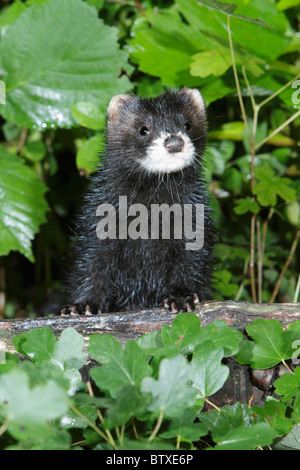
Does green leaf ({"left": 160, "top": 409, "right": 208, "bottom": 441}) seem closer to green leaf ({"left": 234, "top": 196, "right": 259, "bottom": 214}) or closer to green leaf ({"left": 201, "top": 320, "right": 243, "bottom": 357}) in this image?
green leaf ({"left": 201, "top": 320, "right": 243, "bottom": 357})

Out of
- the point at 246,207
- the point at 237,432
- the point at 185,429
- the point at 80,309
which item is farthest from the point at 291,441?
the point at 246,207

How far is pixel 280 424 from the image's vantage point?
189 cm

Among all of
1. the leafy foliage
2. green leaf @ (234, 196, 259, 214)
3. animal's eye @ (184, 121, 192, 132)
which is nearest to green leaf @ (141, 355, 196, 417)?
the leafy foliage

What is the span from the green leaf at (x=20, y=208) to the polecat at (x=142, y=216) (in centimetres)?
39

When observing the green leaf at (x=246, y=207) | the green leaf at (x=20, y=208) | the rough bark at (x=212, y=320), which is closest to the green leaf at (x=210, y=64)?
the green leaf at (x=246, y=207)

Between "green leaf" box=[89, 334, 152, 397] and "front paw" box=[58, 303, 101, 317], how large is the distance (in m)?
1.30

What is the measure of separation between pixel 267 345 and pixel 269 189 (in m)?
1.65

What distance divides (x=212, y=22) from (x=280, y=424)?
2.57 m

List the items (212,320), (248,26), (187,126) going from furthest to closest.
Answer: (248,26)
(187,126)
(212,320)

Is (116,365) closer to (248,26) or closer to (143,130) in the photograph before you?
(143,130)

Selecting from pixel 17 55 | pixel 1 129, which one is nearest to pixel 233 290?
pixel 17 55

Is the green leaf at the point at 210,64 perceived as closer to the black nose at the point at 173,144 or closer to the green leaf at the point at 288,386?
the black nose at the point at 173,144

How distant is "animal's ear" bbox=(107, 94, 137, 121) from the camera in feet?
10.3

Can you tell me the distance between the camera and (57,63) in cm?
365
